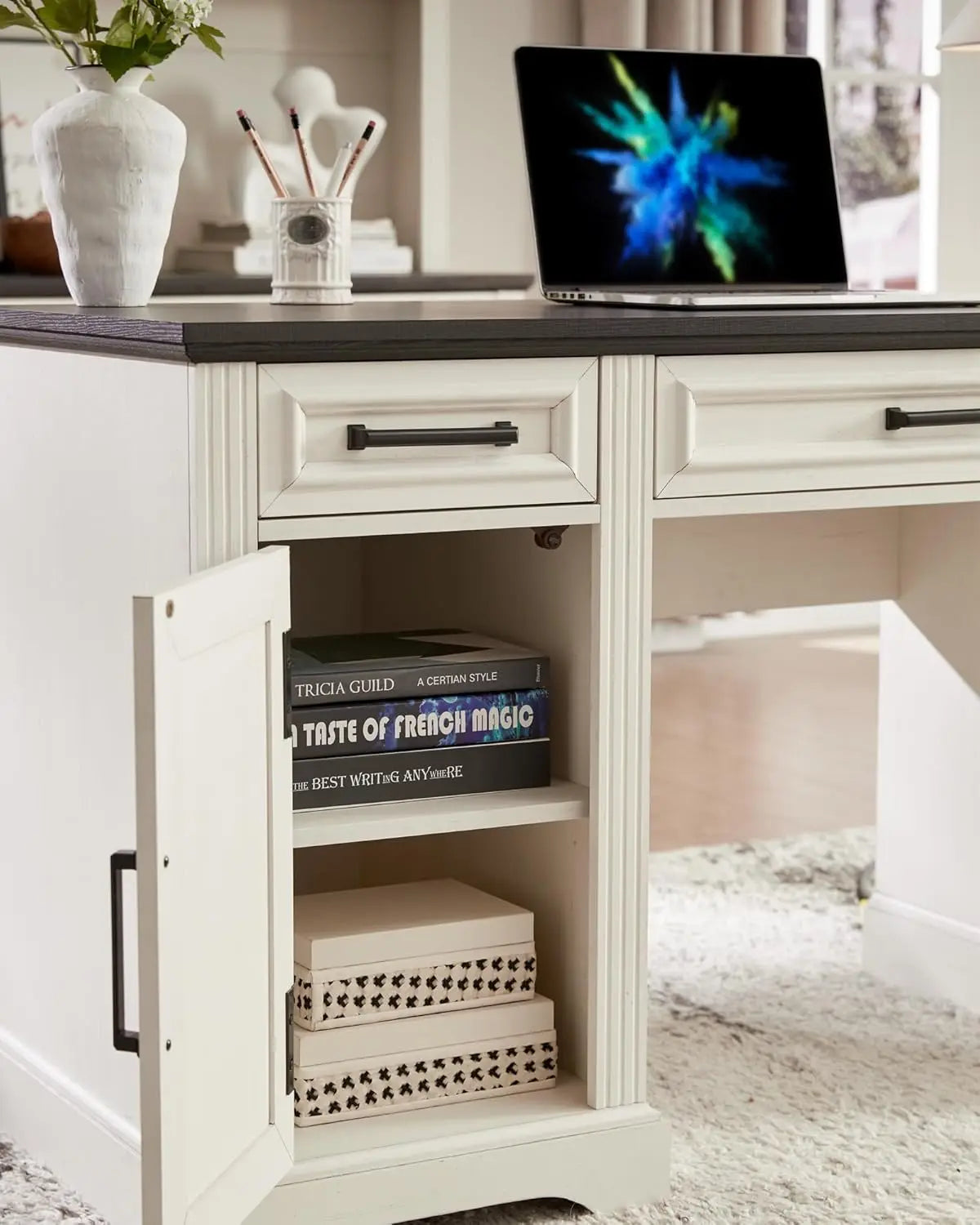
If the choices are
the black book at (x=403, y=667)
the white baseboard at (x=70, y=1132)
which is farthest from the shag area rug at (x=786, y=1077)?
the black book at (x=403, y=667)

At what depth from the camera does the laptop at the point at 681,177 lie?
1903 mm

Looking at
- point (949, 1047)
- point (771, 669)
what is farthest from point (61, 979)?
point (771, 669)

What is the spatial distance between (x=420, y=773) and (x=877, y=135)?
460 centimetres

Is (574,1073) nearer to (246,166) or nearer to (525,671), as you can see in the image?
(525,671)

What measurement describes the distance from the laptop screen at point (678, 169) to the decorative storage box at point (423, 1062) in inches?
30.1

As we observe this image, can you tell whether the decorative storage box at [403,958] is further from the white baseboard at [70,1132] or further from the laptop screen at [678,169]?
the laptop screen at [678,169]

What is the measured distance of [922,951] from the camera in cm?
230

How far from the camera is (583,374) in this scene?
1.57 meters

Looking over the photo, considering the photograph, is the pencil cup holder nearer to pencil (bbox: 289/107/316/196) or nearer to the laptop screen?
pencil (bbox: 289/107/316/196)

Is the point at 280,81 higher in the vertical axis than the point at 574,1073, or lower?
higher

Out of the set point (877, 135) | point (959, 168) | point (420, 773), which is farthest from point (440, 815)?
point (877, 135)

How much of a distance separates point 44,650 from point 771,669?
3.17 m

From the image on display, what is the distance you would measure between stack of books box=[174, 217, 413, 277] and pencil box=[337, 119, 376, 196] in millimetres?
1773

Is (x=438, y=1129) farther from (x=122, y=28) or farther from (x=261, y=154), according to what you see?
(x=122, y=28)
